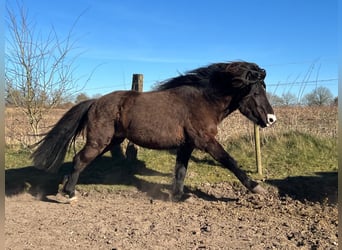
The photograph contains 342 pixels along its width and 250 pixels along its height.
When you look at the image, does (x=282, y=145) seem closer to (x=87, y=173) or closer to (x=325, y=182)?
(x=325, y=182)

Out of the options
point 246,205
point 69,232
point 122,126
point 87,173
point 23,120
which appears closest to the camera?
point 69,232

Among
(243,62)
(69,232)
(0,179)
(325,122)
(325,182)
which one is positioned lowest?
(69,232)

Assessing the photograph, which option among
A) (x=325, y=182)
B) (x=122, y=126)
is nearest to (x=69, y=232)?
(x=122, y=126)

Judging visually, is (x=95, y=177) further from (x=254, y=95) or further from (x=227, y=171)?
(x=254, y=95)

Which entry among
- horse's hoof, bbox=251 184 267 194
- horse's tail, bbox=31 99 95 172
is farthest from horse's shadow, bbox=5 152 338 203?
horse's tail, bbox=31 99 95 172

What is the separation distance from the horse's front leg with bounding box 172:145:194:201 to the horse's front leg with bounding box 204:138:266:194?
433mm

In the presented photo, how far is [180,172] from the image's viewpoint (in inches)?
249

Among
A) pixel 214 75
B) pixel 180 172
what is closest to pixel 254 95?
pixel 214 75

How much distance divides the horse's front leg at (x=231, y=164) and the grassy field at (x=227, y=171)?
34.0 inches

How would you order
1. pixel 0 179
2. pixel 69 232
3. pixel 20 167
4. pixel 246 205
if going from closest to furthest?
pixel 0 179, pixel 69 232, pixel 246 205, pixel 20 167

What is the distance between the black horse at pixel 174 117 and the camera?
5.96 metres

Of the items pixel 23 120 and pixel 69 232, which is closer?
pixel 69 232

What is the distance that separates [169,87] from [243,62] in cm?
140

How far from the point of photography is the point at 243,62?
20.5ft
